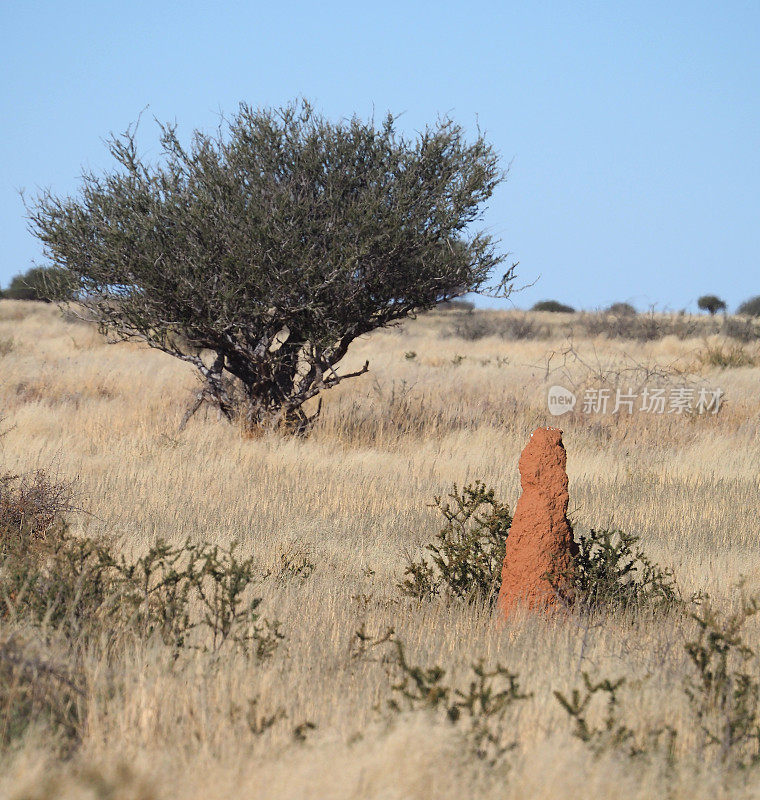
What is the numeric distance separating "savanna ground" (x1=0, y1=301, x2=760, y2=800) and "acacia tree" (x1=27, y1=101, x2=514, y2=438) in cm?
156

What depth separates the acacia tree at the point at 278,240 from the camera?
11.2m

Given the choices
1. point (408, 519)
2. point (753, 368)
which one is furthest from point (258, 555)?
point (753, 368)

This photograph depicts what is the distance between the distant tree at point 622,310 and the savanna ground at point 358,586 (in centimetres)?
2554

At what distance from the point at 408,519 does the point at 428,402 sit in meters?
7.63

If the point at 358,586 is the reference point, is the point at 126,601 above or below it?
above

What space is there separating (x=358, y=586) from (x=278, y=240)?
6.02 metres

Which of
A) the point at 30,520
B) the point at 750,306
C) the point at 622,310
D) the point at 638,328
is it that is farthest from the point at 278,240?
the point at 750,306

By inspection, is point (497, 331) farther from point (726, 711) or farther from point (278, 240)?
point (726, 711)

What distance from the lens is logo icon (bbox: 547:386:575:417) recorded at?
15862 millimetres

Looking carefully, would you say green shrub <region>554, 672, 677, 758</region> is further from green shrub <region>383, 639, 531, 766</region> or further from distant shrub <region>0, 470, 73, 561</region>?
distant shrub <region>0, 470, 73, 561</region>

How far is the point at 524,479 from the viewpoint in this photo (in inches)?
219

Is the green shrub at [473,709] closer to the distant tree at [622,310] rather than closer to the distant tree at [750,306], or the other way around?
the distant tree at [622,310]

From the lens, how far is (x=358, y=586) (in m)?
6.10

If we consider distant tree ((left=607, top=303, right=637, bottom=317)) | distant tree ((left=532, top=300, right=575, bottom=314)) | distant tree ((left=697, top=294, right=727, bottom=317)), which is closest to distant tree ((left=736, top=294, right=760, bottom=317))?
distant tree ((left=697, top=294, right=727, bottom=317))
